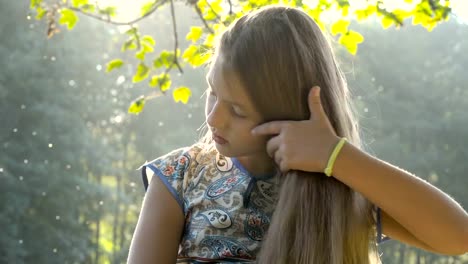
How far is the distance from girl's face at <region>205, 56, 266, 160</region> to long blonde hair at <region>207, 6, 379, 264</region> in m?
0.02

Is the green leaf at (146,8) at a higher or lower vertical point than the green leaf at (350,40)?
higher

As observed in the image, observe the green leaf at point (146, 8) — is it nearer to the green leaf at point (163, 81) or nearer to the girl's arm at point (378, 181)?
the green leaf at point (163, 81)

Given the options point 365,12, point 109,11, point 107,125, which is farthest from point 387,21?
point 107,125

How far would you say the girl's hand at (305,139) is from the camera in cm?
132

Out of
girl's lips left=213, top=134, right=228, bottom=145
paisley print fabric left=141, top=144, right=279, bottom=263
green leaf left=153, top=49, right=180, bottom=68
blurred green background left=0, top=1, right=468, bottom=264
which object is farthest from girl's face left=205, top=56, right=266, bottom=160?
blurred green background left=0, top=1, right=468, bottom=264

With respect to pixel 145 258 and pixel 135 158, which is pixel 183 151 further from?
pixel 135 158

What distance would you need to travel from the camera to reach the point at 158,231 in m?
1.40

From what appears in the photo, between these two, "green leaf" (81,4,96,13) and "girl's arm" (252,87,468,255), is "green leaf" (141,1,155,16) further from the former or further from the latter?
"girl's arm" (252,87,468,255)

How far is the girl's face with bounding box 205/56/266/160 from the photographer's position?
4.42 feet

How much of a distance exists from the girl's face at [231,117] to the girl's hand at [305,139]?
0.02 meters

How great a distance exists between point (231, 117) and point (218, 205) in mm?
173

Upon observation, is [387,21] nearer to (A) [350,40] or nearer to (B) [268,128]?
(A) [350,40]

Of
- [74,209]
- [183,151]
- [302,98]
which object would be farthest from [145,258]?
[74,209]

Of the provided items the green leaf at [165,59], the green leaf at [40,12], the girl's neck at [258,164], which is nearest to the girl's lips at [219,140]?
the girl's neck at [258,164]
